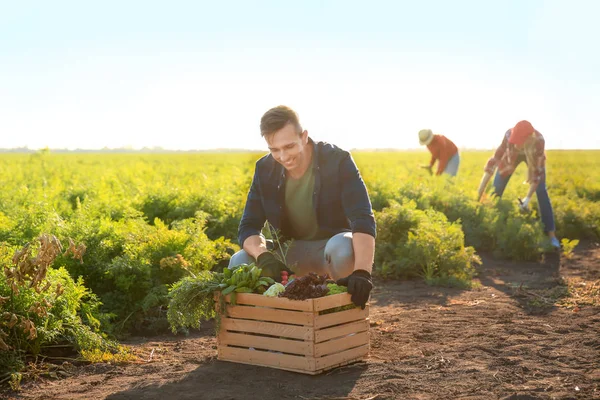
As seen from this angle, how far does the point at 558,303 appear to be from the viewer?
7.30 meters

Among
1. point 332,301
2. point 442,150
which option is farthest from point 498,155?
point 332,301

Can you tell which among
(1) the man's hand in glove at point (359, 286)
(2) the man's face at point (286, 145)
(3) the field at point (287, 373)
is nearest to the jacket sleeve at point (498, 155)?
(3) the field at point (287, 373)

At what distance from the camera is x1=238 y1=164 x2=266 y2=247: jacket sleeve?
17.9 ft

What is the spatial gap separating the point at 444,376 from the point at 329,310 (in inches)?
34.4

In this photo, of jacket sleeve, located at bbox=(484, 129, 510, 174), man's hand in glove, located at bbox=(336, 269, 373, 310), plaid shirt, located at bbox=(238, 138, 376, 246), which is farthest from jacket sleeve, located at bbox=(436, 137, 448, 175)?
man's hand in glove, located at bbox=(336, 269, 373, 310)

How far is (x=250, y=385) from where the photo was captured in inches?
175

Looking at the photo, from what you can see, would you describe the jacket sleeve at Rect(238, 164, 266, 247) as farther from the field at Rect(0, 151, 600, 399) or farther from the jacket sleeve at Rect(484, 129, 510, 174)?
the jacket sleeve at Rect(484, 129, 510, 174)

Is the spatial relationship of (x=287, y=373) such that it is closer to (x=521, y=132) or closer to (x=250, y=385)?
(x=250, y=385)

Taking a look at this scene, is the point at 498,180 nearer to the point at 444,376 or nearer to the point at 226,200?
the point at 226,200

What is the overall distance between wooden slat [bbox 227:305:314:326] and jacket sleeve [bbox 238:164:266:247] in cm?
70

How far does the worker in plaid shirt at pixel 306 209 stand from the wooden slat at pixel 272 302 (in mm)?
356

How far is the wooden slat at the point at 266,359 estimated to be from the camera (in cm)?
463

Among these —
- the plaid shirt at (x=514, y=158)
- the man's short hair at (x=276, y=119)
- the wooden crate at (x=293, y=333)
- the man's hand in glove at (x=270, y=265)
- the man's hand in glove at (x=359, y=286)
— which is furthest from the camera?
the plaid shirt at (x=514, y=158)

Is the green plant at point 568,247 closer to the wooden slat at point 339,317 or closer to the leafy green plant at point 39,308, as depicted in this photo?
the wooden slat at point 339,317
